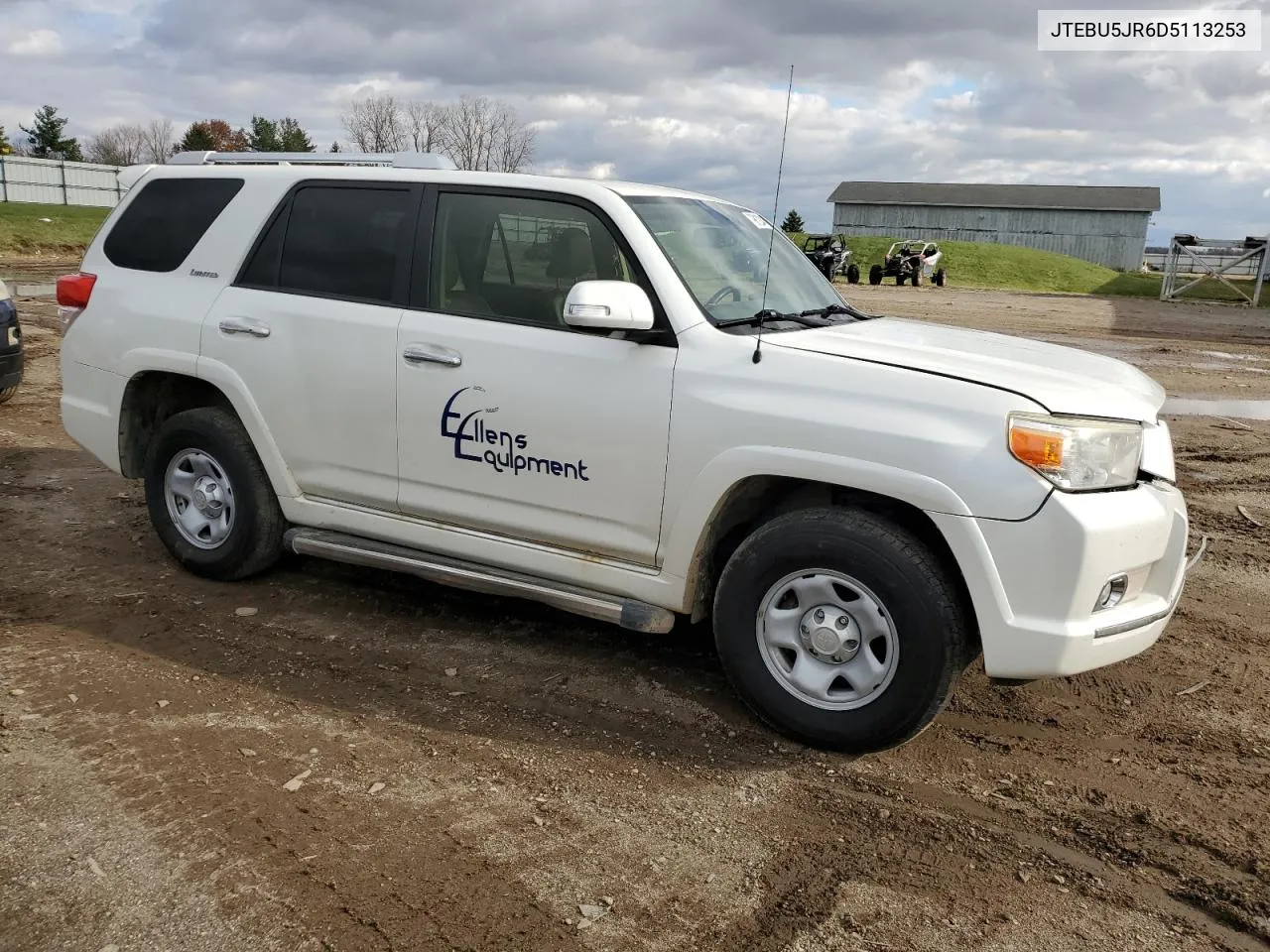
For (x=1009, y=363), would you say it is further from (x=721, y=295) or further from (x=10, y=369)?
(x=10, y=369)

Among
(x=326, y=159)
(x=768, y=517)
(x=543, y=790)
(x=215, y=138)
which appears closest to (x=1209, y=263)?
(x=326, y=159)

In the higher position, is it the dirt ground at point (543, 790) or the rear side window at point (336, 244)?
the rear side window at point (336, 244)

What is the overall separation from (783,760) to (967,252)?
5167 centimetres

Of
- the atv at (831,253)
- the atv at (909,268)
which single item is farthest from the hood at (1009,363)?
the atv at (909,268)

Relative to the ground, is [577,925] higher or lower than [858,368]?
lower

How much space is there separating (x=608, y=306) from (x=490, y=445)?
839 mm

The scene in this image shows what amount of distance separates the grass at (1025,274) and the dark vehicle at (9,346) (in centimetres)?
3411

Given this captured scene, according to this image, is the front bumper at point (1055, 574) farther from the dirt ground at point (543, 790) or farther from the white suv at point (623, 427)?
the dirt ground at point (543, 790)

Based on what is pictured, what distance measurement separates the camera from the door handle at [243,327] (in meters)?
4.94

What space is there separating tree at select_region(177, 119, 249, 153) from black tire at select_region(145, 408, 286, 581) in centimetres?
6848

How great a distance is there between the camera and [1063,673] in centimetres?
350

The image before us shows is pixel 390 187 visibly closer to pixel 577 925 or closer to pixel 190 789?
pixel 190 789

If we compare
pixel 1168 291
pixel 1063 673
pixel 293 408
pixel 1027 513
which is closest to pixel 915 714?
pixel 1063 673

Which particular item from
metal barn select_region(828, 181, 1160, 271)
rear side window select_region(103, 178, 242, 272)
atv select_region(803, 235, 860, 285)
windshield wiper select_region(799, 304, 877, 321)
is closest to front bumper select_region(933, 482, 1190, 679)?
windshield wiper select_region(799, 304, 877, 321)
